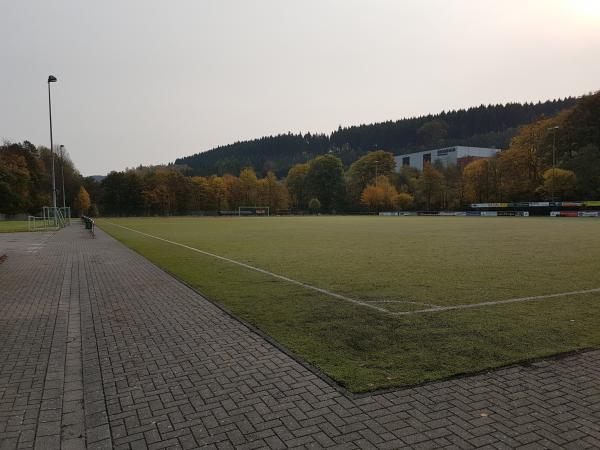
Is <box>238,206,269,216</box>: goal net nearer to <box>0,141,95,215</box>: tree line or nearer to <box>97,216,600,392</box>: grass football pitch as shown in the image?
<box>0,141,95,215</box>: tree line

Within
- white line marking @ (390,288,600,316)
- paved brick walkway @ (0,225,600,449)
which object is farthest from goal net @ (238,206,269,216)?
paved brick walkway @ (0,225,600,449)

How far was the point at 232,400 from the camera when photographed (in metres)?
4.02

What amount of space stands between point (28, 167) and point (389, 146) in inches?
5484

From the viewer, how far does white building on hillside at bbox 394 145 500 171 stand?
115431 millimetres

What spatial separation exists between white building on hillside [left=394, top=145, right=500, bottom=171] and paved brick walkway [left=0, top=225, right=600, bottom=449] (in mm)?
111733

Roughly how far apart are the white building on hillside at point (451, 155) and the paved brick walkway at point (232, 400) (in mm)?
111733

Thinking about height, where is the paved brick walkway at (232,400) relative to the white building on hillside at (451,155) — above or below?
below

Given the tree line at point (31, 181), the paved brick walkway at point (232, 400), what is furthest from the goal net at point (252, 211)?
the paved brick walkway at point (232, 400)

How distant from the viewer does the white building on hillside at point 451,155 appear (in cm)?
11543

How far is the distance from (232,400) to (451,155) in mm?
126014

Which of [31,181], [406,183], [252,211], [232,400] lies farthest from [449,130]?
[232,400]

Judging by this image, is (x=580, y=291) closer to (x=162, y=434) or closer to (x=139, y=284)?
(x=162, y=434)

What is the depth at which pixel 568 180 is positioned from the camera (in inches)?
2350

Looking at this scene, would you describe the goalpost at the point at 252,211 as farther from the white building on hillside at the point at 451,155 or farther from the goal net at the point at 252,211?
the white building on hillside at the point at 451,155
